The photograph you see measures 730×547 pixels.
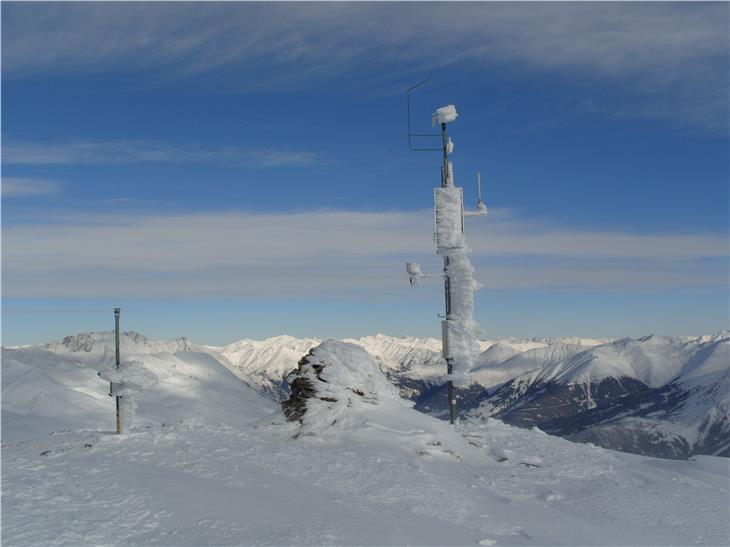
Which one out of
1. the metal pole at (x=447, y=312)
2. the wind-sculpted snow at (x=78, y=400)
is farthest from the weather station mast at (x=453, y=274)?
the wind-sculpted snow at (x=78, y=400)

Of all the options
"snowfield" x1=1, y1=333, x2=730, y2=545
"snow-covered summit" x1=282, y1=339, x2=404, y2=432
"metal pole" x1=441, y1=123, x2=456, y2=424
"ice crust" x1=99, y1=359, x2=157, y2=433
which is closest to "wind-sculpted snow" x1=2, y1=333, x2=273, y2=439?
"ice crust" x1=99, y1=359, x2=157, y2=433

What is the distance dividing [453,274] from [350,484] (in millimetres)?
11714

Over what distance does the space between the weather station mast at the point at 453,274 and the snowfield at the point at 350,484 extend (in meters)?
2.60

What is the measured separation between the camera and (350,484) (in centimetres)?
1692

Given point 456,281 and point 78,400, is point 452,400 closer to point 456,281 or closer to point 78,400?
point 456,281

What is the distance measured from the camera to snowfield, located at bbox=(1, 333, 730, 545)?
42.2 ft

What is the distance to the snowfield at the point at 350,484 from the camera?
42.2 feet

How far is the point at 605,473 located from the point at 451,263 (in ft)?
32.2

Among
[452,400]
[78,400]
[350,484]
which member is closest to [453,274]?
[452,400]

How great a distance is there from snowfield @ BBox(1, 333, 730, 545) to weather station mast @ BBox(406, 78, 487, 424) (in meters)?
2.60

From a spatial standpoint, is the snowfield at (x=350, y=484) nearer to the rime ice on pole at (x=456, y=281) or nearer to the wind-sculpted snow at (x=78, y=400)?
the rime ice on pole at (x=456, y=281)

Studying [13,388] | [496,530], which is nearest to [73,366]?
[13,388]

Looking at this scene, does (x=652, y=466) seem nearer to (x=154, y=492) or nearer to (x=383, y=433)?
(x=383, y=433)

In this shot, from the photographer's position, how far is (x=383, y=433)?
2178 centimetres
